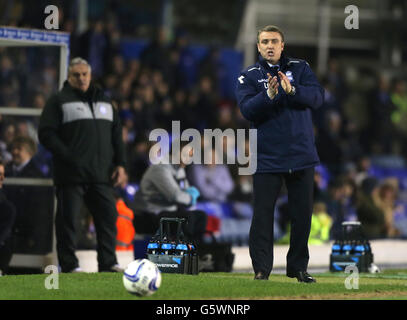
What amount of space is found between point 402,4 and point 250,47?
5123mm

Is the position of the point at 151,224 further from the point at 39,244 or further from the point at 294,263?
the point at 294,263

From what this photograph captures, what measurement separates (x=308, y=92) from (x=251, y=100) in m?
0.53

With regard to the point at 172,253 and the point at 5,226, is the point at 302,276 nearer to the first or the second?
the point at 172,253

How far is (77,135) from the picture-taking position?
1275 cm

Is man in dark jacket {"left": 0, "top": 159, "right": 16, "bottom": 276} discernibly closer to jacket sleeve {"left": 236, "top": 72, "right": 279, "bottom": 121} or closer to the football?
jacket sleeve {"left": 236, "top": 72, "right": 279, "bottom": 121}

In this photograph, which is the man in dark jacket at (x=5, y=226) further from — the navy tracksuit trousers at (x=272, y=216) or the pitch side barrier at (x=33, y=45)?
the navy tracksuit trousers at (x=272, y=216)

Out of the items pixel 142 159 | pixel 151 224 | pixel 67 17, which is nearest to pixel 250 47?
→ pixel 67 17

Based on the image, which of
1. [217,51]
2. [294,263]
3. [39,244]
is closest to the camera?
[294,263]

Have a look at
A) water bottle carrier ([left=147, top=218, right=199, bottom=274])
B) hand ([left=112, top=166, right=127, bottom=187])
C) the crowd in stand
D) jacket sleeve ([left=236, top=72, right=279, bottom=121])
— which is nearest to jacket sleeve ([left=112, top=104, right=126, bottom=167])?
hand ([left=112, top=166, right=127, bottom=187])

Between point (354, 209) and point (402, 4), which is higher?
point (402, 4)

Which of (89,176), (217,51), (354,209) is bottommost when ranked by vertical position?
(354,209)

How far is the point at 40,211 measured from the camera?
1391 cm

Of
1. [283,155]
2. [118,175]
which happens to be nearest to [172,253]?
[283,155]

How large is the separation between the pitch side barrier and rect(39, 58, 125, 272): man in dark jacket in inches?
44.1
